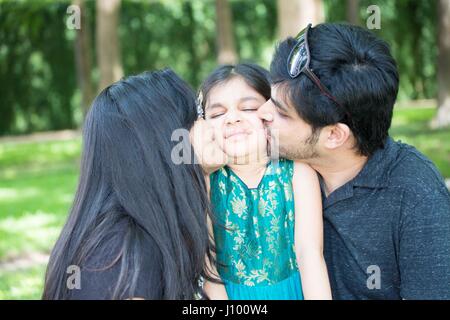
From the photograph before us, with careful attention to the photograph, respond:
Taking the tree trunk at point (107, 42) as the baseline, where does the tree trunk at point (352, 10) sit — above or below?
above

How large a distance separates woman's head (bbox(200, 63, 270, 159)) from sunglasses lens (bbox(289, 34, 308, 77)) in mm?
250

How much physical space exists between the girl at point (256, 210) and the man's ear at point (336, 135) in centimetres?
16

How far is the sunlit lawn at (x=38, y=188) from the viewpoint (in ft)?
16.1

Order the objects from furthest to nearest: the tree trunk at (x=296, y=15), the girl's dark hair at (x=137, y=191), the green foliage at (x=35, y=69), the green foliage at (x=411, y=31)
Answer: the green foliage at (x=411, y=31) → the green foliage at (x=35, y=69) → the tree trunk at (x=296, y=15) → the girl's dark hair at (x=137, y=191)

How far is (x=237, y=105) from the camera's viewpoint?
2.57 metres

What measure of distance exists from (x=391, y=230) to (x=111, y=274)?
108cm

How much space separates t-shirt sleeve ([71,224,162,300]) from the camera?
5.84 ft

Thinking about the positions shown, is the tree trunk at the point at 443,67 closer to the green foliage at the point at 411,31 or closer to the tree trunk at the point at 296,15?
the tree trunk at the point at 296,15

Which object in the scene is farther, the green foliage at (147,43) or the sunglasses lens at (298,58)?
the green foliage at (147,43)

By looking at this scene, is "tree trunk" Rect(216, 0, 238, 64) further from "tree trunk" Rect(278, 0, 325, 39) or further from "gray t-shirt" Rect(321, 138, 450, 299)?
"gray t-shirt" Rect(321, 138, 450, 299)

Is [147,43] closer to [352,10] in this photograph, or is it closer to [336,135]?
[352,10]

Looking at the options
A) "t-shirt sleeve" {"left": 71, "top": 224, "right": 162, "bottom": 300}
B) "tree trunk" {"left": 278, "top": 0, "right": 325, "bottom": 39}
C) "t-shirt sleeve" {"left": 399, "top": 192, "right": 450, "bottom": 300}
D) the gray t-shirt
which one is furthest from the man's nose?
"tree trunk" {"left": 278, "top": 0, "right": 325, "bottom": 39}

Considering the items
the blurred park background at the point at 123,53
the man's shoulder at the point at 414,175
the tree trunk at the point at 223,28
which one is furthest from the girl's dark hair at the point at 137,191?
the tree trunk at the point at 223,28
